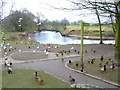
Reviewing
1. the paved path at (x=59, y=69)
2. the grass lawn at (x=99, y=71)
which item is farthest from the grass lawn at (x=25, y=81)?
the grass lawn at (x=99, y=71)

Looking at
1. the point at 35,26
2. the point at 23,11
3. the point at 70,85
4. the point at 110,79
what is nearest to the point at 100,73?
the point at 110,79

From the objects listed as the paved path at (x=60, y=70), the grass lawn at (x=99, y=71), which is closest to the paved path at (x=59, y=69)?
the paved path at (x=60, y=70)

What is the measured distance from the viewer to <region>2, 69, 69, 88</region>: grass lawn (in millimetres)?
14060

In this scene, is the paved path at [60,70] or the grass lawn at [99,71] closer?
the paved path at [60,70]

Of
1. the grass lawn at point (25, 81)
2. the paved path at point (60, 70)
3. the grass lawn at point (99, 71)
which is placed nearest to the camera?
the grass lawn at point (25, 81)

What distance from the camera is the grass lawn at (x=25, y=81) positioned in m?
14.1

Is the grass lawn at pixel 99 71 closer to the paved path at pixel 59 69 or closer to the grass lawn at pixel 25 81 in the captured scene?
the paved path at pixel 59 69

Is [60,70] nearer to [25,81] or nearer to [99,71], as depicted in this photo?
[99,71]

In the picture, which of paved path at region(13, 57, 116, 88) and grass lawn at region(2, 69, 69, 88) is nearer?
grass lawn at region(2, 69, 69, 88)

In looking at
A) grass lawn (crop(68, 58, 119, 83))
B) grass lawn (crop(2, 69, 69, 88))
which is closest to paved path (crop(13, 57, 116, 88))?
grass lawn (crop(68, 58, 119, 83))

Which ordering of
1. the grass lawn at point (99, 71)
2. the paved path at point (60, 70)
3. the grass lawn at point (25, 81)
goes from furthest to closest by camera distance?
the grass lawn at point (99, 71), the paved path at point (60, 70), the grass lawn at point (25, 81)

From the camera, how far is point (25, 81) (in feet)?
49.2

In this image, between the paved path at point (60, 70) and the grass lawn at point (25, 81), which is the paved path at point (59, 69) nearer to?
the paved path at point (60, 70)

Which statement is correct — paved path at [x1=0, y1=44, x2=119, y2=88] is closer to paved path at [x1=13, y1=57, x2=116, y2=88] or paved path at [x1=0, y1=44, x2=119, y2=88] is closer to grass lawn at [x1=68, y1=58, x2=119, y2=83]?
paved path at [x1=13, y1=57, x2=116, y2=88]
